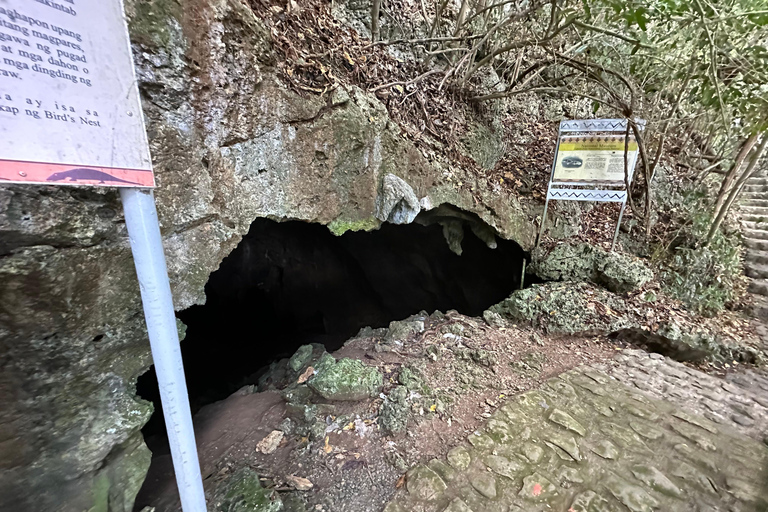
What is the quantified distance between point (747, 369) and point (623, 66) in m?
4.57

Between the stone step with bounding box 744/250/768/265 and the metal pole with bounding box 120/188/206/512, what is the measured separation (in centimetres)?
818

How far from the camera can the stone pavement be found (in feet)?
6.68

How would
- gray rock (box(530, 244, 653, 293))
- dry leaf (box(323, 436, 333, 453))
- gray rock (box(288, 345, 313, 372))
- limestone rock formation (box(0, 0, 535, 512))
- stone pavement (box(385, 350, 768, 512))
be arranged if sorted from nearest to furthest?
limestone rock formation (box(0, 0, 535, 512)), stone pavement (box(385, 350, 768, 512)), dry leaf (box(323, 436, 333, 453)), gray rock (box(288, 345, 313, 372)), gray rock (box(530, 244, 653, 293))

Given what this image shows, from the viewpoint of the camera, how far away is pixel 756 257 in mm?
5500

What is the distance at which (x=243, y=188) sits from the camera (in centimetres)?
232

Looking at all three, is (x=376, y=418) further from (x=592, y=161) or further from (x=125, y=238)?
(x=592, y=161)

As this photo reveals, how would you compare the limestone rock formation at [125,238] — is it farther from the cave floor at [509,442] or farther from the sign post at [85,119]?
the cave floor at [509,442]

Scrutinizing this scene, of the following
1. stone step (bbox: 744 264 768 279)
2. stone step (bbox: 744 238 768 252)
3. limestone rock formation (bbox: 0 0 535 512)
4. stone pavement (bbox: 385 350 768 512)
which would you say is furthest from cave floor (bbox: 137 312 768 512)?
stone step (bbox: 744 238 768 252)

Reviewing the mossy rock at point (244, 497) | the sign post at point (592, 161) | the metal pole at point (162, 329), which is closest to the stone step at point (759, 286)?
the sign post at point (592, 161)

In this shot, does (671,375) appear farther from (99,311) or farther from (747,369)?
(99,311)

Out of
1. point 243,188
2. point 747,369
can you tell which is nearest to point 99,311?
point 243,188

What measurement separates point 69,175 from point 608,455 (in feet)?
11.1

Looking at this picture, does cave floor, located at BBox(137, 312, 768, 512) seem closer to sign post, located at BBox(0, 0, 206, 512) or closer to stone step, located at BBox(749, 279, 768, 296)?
sign post, located at BBox(0, 0, 206, 512)

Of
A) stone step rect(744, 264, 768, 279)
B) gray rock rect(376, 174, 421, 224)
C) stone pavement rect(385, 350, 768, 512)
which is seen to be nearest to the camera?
stone pavement rect(385, 350, 768, 512)
